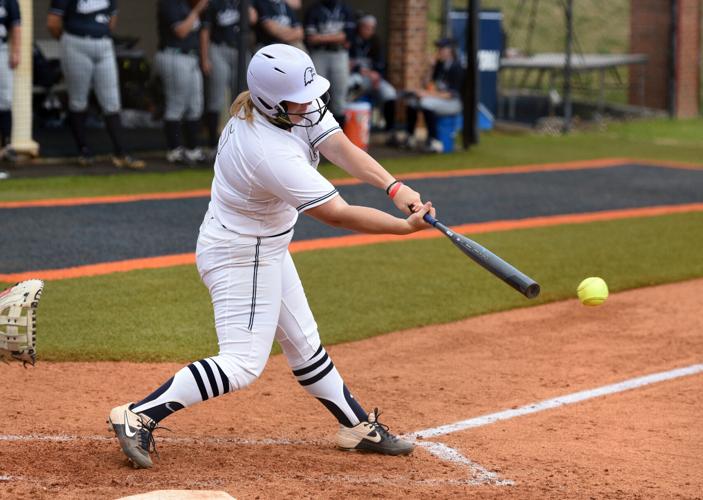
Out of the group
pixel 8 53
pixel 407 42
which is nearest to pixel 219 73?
pixel 8 53

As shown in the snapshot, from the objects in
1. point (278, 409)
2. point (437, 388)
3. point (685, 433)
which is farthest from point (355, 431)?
point (685, 433)

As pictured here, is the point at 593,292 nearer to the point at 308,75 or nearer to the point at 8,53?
the point at 308,75

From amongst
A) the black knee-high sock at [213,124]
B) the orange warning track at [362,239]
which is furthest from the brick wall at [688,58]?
the black knee-high sock at [213,124]

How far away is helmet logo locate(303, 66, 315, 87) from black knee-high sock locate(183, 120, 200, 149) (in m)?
10.1

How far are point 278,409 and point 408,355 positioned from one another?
1467 mm

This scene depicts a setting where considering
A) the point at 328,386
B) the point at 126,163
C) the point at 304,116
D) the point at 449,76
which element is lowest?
the point at 328,386

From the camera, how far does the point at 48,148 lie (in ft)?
49.7

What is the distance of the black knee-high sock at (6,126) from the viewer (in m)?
13.6

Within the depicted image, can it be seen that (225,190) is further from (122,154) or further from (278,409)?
(122,154)

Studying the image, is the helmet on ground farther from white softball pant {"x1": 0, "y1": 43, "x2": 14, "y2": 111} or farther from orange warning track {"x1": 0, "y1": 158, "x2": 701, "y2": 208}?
white softball pant {"x1": 0, "y1": 43, "x2": 14, "y2": 111}

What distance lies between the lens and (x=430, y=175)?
15.4 m

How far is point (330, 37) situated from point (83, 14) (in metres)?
3.83

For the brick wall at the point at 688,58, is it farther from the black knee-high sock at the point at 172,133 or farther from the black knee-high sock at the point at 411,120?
the black knee-high sock at the point at 172,133

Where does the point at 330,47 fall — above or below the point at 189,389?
above
